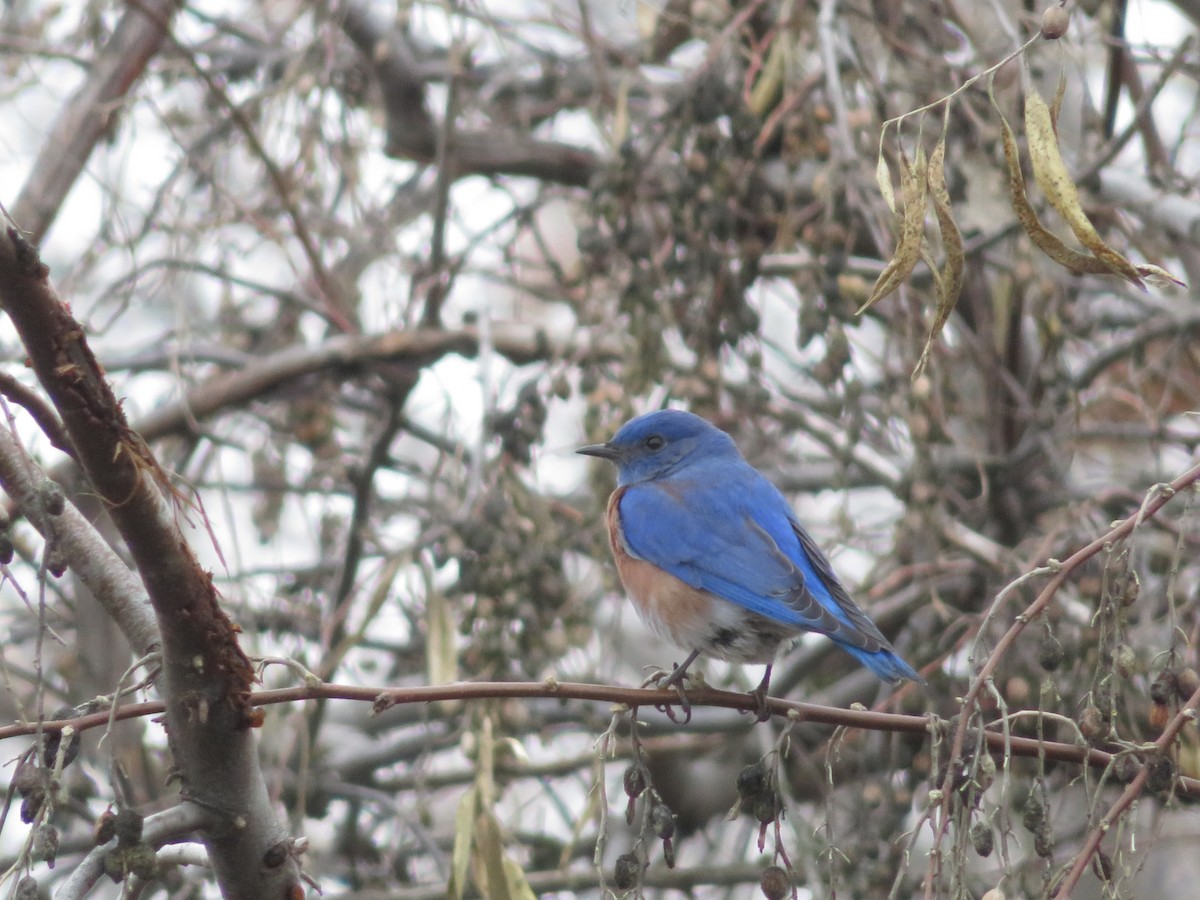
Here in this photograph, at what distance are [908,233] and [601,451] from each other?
2364 mm

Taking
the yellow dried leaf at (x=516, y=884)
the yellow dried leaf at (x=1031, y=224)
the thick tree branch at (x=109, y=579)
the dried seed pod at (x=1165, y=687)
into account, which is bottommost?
the yellow dried leaf at (x=516, y=884)

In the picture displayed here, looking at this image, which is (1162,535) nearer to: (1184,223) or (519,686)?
(1184,223)

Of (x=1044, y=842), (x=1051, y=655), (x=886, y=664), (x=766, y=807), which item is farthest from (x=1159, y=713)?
(x=886, y=664)

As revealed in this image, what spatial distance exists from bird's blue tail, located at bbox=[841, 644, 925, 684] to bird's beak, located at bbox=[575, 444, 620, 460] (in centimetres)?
115

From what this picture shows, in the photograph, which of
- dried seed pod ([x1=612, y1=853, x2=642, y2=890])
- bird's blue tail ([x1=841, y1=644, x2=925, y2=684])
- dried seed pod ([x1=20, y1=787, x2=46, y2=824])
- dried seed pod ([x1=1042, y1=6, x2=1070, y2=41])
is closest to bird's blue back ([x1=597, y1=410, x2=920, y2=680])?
bird's blue tail ([x1=841, y1=644, x2=925, y2=684])

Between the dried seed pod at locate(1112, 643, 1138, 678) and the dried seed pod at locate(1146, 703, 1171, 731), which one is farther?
the dried seed pod at locate(1146, 703, 1171, 731)

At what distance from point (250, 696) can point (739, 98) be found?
2.41 meters

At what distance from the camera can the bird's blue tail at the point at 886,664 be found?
312 centimetres

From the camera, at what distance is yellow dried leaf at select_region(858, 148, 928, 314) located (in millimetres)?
1889

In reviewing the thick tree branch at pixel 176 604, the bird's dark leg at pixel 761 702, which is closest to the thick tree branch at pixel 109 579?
the thick tree branch at pixel 176 604

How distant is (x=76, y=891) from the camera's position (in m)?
2.03

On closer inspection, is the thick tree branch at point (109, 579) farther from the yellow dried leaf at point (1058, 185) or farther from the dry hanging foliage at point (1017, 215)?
the yellow dried leaf at point (1058, 185)

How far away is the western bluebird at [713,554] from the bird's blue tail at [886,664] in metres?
0.03

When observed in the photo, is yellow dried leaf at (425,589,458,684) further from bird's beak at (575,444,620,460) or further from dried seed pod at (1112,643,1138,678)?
dried seed pod at (1112,643,1138,678)
